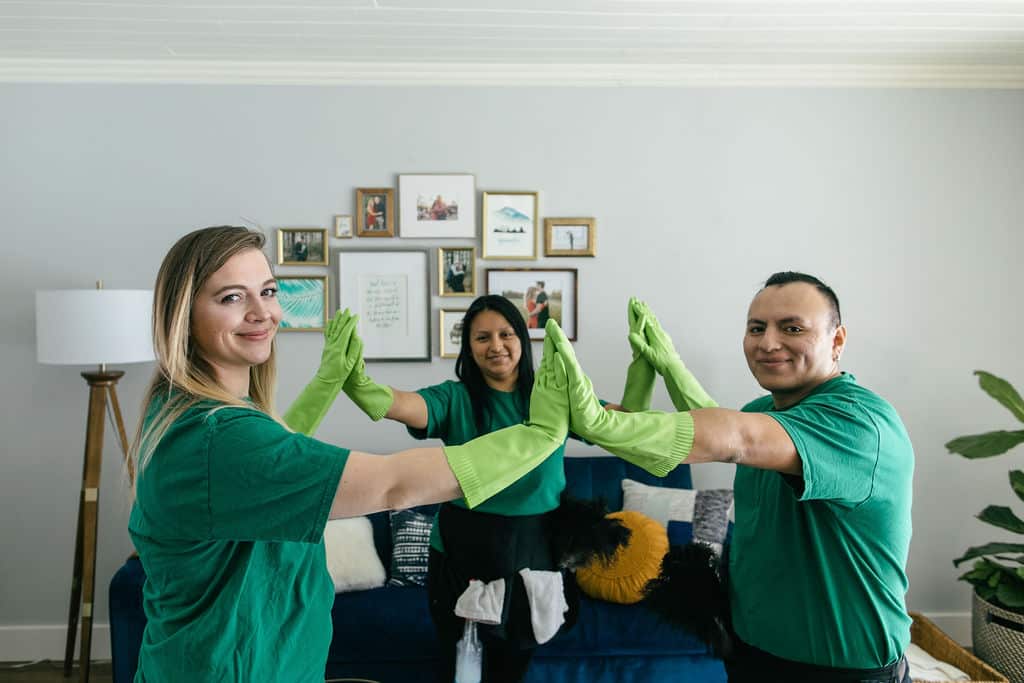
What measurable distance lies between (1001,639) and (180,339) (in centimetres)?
324


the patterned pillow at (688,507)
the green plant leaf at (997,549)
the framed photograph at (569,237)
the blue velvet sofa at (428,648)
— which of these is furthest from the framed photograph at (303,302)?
the green plant leaf at (997,549)

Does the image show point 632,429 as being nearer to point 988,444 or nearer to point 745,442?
point 745,442

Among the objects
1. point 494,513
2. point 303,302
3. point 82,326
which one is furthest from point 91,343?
point 494,513

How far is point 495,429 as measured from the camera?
201 cm

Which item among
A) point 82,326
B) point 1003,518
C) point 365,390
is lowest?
point 1003,518

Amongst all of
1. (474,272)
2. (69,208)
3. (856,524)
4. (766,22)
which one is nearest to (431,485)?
(856,524)

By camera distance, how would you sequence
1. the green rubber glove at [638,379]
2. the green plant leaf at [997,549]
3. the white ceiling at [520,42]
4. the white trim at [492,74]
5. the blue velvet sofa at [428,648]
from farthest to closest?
the white trim at [492,74] < the green plant leaf at [997,549] < the white ceiling at [520,42] < the blue velvet sofa at [428,648] < the green rubber glove at [638,379]

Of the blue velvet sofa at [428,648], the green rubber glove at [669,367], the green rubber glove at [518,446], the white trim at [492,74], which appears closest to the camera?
the green rubber glove at [518,446]

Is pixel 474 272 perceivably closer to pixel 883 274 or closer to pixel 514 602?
pixel 514 602

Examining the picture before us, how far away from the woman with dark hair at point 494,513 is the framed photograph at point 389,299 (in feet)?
3.90

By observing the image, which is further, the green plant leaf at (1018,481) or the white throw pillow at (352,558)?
the green plant leaf at (1018,481)

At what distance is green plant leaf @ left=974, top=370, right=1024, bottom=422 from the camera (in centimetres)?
280

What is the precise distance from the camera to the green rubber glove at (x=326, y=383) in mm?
1812

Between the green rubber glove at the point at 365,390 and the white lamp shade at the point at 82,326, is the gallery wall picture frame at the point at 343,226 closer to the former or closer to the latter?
the white lamp shade at the point at 82,326
